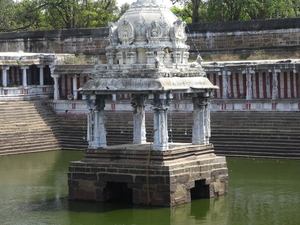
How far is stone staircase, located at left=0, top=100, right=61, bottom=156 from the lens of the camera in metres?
25.8

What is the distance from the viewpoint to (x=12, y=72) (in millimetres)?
31141

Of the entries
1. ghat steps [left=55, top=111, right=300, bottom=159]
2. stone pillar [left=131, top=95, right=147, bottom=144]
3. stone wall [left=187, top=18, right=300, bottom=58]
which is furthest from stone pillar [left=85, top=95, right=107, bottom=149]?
stone wall [left=187, top=18, right=300, bottom=58]

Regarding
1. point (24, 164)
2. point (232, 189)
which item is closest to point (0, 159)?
point (24, 164)

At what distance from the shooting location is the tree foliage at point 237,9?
107ft

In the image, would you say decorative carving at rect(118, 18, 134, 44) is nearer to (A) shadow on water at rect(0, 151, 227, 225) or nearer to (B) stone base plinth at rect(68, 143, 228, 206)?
(B) stone base plinth at rect(68, 143, 228, 206)

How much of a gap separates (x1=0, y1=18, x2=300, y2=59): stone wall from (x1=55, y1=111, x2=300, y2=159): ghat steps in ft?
11.7

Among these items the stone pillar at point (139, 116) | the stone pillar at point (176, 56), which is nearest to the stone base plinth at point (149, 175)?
the stone pillar at point (139, 116)

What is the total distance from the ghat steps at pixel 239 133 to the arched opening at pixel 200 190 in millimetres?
5325

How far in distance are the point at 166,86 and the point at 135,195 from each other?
7.08 feet

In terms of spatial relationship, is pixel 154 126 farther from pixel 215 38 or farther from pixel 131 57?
pixel 215 38

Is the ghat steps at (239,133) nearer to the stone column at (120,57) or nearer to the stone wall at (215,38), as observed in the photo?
the stone wall at (215,38)

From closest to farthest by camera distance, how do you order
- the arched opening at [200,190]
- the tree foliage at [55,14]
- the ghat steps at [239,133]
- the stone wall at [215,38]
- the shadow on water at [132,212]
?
the shadow on water at [132,212]
the arched opening at [200,190]
the ghat steps at [239,133]
the stone wall at [215,38]
the tree foliage at [55,14]

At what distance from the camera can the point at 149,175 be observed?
50.5 feet

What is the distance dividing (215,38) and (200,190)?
14761mm
